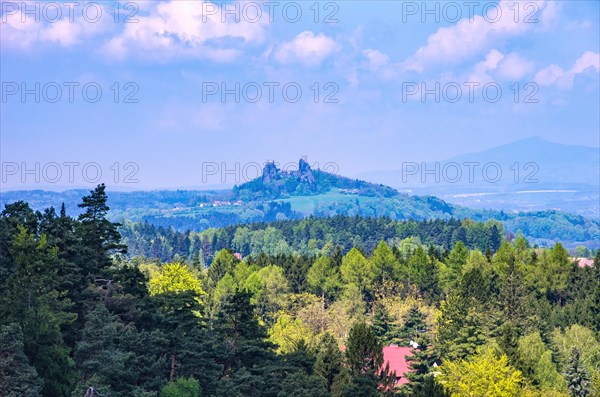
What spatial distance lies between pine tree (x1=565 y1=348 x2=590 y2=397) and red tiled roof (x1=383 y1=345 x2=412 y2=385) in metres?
12.4

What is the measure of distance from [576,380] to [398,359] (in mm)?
16805

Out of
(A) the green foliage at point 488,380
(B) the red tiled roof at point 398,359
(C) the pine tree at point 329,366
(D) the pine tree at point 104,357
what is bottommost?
(B) the red tiled roof at point 398,359

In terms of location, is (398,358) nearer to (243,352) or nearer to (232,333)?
(232,333)

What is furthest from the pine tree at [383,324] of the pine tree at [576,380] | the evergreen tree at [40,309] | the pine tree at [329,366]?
the evergreen tree at [40,309]

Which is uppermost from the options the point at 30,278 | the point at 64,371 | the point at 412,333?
the point at 30,278

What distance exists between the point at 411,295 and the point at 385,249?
6817 mm

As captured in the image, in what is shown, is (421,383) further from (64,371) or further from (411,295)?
(411,295)

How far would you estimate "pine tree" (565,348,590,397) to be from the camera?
196 ft

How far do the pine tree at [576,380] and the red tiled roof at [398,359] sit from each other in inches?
487

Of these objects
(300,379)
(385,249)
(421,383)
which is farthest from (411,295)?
(300,379)

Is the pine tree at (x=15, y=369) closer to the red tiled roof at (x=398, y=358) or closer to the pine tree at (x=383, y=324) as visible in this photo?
the red tiled roof at (x=398, y=358)

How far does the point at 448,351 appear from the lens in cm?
6988

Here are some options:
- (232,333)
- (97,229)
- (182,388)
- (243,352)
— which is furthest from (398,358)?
(182,388)

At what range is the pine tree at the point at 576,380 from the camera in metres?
59.8
